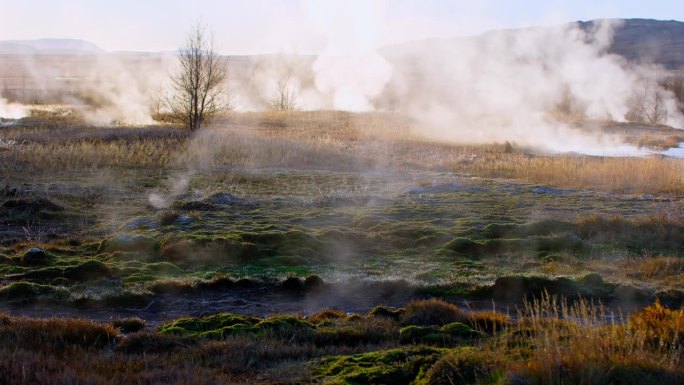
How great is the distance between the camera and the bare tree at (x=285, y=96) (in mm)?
79506

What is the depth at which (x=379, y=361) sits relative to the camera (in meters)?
6.87

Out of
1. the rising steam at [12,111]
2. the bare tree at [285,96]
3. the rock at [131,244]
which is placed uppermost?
the bare tree at [285,96]

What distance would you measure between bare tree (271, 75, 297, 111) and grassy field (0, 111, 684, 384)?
164 ft

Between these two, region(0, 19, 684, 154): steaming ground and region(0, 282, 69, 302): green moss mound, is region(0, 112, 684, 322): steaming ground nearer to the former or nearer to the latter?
region(0, 282, 69, 302): green moss mound

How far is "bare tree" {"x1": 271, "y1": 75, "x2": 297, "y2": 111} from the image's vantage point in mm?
79506

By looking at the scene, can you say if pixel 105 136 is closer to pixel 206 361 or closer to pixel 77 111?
pixel 77 111

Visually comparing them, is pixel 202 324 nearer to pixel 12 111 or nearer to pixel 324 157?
pixel 324 157

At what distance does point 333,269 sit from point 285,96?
70989mm

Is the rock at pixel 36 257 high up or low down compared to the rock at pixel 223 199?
down

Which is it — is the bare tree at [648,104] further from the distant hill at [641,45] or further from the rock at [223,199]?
the distant hill at [641,45]

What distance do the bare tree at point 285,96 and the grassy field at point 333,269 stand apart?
50.0m

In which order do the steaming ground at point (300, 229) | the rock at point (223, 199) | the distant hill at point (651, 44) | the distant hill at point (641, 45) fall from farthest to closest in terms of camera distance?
the distant hill at point (651, 44) → the distant hill at point (641, 45) → the rock at point (223, 199) → the steaming ground at point (300, 229)

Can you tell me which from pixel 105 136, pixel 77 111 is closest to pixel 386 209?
pixel 105 136

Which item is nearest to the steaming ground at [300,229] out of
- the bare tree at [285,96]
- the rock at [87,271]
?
the rock at [87,271]
